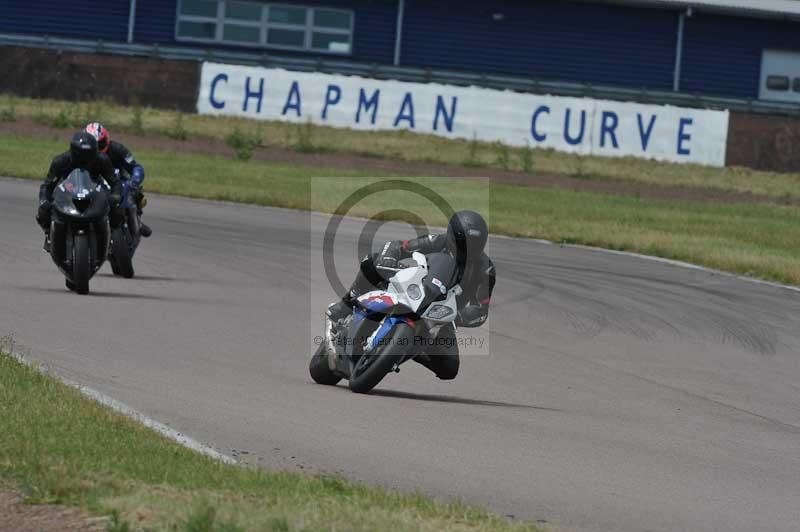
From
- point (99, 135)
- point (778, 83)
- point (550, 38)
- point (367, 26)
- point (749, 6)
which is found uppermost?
point (749, 6)

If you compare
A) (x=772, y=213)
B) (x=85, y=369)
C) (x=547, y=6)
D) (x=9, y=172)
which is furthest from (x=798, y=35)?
(x=85, y=369)

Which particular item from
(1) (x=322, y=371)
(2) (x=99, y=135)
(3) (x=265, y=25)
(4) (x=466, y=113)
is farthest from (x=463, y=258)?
(3) (x=265, y=25)

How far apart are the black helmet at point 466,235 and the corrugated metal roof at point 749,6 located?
3364cm

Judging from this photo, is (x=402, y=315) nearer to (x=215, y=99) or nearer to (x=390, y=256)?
(x=390, y=256)

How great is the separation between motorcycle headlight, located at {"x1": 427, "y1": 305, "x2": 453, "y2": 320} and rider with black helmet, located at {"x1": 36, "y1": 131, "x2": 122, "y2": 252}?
5436 mm

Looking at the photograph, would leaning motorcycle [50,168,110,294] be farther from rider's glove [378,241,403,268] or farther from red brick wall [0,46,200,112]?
red brick wall [0,46,200,112]

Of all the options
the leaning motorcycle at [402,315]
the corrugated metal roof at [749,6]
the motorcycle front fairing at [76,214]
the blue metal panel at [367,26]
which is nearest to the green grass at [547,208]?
the motorcycle front fairing at [76,214]

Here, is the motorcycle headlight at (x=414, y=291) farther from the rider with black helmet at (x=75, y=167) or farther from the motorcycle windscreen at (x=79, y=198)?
the rider with black helmet at (x=75, y=167)

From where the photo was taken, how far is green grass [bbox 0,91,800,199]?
32250mm

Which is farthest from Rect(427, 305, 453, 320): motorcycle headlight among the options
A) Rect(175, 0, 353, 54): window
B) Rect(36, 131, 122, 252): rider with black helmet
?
Rect(175, 0, 353, 54): window

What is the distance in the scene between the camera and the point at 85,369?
398 inches

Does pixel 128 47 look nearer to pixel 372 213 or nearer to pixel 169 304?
pixel 372 213

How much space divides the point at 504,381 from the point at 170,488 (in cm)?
500

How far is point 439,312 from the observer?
9.72 m
